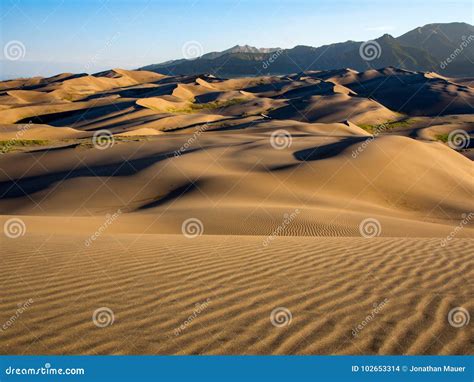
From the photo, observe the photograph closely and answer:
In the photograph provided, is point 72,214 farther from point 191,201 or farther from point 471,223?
point 471,223

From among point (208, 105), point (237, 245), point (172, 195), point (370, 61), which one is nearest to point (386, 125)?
point (208, 105)

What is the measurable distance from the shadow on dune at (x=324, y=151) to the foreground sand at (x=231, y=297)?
13.1 m

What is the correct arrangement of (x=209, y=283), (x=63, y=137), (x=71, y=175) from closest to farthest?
(x=209, y=283), (x=71, y=175), (x=63, y=137)

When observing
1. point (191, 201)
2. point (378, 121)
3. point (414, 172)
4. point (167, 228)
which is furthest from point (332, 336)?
point (378, 121)

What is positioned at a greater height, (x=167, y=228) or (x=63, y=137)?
(x=63, y=137)

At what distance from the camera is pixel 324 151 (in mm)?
22375

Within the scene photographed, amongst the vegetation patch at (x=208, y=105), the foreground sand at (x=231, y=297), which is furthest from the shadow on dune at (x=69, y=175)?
the vegetation patch at (x=208, y=105)

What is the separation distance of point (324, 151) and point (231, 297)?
1779cm

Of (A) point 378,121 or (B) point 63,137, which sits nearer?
(B) point 63,137

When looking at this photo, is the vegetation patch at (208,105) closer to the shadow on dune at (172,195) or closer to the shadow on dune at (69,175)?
the shadow on dune at (69,175)

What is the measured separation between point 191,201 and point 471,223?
900cm

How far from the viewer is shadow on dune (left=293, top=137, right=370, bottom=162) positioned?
21344 mm

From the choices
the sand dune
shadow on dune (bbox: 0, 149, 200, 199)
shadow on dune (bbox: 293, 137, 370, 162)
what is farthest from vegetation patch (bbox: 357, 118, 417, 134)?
shadow on dune (bbox: 0, 149, 200, 199)

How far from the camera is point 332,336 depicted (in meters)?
4.47
